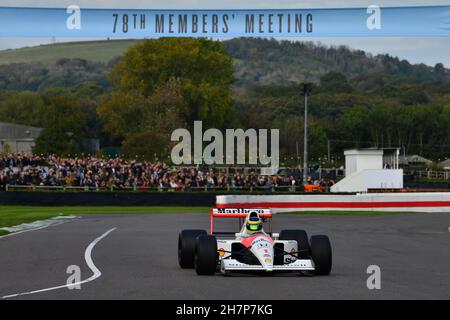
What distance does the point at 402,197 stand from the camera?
144 ft

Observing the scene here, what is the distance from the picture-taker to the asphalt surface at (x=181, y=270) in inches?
463

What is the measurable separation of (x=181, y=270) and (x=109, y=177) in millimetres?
36006

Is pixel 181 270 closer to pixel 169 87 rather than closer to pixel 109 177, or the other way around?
pixel 109 177

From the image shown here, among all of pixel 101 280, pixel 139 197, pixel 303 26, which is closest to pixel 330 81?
pixel 139 197

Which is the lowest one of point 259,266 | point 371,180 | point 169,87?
point 259,266

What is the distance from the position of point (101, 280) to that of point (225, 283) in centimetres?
167

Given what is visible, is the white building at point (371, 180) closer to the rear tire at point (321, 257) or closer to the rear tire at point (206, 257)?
the rear tire at point (321, 257)

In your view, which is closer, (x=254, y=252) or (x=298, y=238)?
(x=254, y=252)

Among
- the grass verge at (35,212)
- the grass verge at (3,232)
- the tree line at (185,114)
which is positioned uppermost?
the tree line at (185,114)

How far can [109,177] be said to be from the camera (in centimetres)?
5050

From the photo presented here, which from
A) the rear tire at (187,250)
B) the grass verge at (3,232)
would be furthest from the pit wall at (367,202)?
the rear tire at (187,250)

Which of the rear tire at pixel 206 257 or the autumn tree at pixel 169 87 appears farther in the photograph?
the autumn tree at pixel 169 87

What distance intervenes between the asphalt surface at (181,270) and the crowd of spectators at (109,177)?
20362 millimetres

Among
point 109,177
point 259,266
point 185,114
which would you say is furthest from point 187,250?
point 185,114
